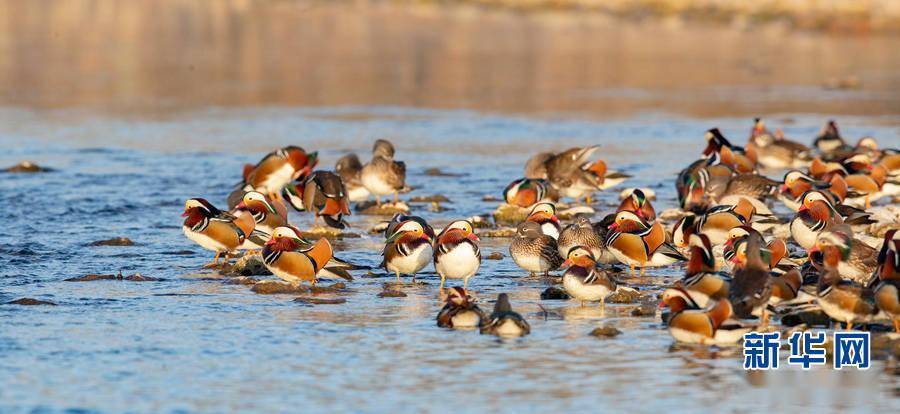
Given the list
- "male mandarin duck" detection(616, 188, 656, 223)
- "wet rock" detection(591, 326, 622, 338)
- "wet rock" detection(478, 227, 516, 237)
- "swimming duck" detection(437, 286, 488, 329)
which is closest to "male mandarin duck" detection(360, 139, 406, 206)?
"wet rock" detection(478, 227, 516, 237)

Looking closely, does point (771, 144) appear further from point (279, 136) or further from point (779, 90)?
point (779, 90)

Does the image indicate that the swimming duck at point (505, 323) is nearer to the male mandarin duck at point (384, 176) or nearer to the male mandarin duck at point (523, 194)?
the male mandarin duck at point (523, 194)

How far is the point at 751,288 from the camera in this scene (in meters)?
14.3

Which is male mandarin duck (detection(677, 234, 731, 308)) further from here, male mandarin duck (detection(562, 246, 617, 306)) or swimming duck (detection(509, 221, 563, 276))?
swimming duck (detection(509, 221, 563, 276))

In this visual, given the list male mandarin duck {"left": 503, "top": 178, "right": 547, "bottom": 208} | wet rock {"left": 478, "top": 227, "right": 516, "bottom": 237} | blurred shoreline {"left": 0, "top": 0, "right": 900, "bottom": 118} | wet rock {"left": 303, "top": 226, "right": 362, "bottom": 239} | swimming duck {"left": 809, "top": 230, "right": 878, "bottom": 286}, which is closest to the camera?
swimming duck {"left": 809, "top": 230, "right": 878, "bottom": 286}

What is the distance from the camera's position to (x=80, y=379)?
12727mm

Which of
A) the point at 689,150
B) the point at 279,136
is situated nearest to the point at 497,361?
the point at 689,150

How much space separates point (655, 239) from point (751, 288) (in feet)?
11.3

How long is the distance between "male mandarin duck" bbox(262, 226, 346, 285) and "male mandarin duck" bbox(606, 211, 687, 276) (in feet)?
11.0

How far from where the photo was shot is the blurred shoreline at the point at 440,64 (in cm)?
4303

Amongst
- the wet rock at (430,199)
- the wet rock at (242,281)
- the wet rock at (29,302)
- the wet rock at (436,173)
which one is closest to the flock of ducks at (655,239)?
the wet rock at (242,281)

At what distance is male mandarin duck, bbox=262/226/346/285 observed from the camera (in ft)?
54.2

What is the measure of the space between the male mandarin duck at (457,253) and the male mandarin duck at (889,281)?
4.34 m

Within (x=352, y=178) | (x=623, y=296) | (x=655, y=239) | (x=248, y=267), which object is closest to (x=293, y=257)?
(x=248, y=267)
